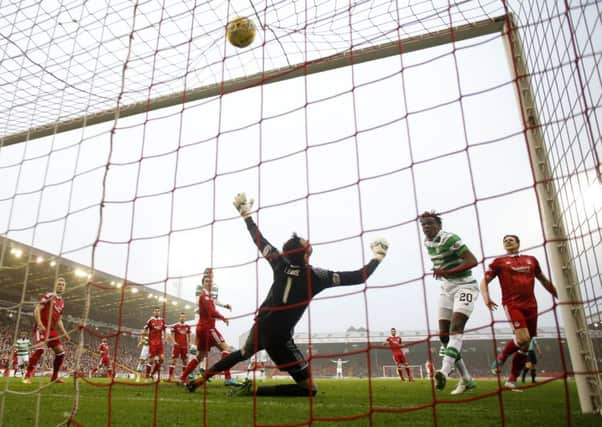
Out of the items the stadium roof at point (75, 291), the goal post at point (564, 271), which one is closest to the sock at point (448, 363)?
the goal post at point (564, 271)

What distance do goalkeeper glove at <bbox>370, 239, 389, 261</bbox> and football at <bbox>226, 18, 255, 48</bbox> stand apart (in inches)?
109

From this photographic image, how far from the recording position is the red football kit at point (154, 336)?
9908 millimetres

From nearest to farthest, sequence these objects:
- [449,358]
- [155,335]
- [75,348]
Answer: [449,358] < [155,335] < [75,348]

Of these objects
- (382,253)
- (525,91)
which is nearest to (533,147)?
(525,91)

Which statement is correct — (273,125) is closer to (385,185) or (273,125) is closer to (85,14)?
(385,185)

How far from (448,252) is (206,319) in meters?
4.03

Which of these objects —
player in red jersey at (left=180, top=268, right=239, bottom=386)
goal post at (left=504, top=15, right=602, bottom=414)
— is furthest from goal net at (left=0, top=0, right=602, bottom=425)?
player in red jersey at (left=180, top=268, right=239, bottom=386)

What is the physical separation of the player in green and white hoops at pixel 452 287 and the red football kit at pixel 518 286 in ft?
0.97

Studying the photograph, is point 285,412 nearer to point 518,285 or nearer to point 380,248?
point 380,248

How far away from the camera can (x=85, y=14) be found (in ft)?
18.8

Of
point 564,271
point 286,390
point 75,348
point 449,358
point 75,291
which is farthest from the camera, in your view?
point 75,291

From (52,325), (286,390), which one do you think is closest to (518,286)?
(286,390)

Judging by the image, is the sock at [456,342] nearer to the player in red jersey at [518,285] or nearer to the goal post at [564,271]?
the player in red jersey at [518,285]

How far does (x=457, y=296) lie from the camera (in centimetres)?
484
